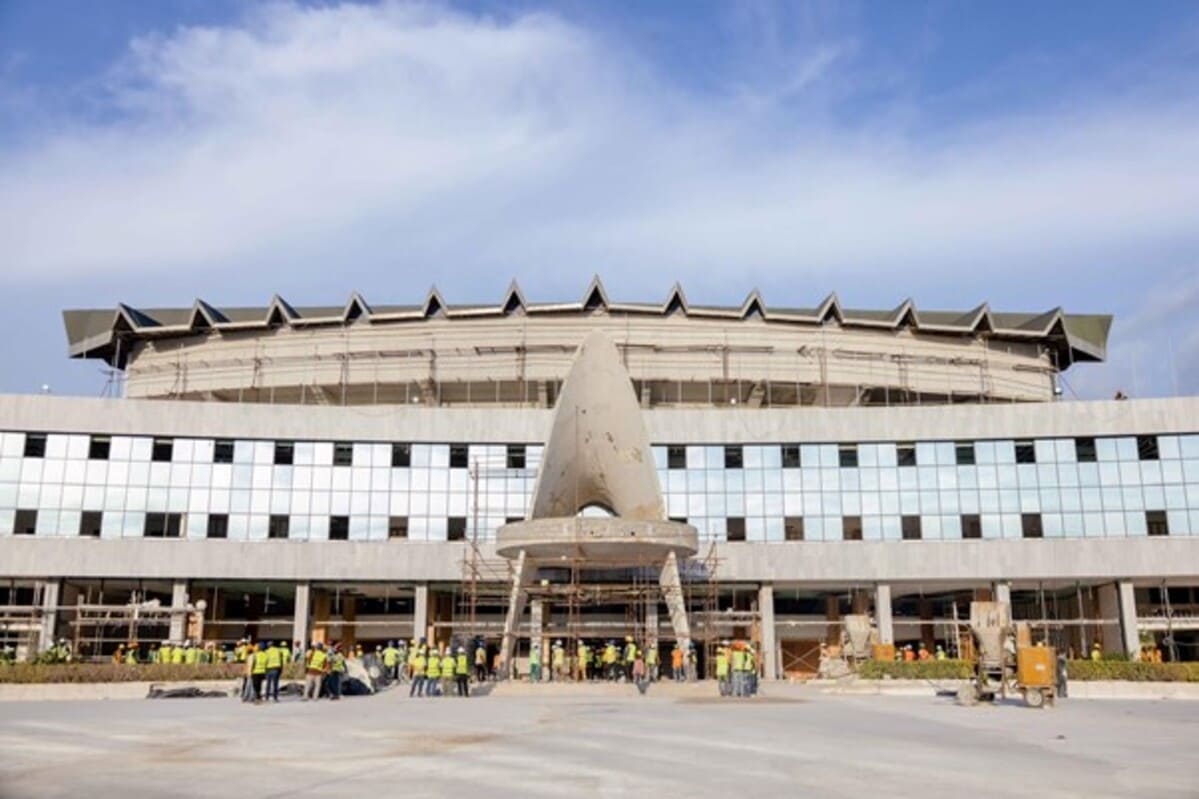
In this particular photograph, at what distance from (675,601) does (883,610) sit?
39.8 ft

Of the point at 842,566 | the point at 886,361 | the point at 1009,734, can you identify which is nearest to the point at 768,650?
the point at 842,566

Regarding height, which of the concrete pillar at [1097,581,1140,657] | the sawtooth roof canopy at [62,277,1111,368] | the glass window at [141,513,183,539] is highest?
the sawtooth roof canopy at [62,277,1111,368]

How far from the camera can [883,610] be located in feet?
142

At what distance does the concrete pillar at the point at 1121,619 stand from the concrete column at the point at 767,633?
1292 cm

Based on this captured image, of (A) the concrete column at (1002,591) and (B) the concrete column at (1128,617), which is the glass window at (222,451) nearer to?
(A) the concrete column at (1002,591)

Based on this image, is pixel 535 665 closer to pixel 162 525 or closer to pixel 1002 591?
pixel 162 525

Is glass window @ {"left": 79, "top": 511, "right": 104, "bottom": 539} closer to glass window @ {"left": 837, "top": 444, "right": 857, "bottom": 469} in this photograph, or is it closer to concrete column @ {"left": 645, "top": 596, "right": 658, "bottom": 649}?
concrete column @ {"left": 645, "top": 596, "right": 658, "bottom": 649}

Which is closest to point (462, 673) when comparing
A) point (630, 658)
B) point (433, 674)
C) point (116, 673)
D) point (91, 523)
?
point (433, 674)

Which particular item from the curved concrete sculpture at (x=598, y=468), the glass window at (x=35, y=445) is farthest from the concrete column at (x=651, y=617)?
the glass window at (x=35, y=445)

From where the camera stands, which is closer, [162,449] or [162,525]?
[162,525]

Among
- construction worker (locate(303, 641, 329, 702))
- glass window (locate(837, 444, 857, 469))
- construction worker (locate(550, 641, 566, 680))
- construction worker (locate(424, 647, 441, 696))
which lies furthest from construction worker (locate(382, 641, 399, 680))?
glass window (locate(837, 444, 857, 469))

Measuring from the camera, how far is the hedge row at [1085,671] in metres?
28.9

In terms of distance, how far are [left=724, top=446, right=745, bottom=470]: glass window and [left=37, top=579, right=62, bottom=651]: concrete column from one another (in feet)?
89.5

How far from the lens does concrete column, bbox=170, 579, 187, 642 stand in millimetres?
40050
